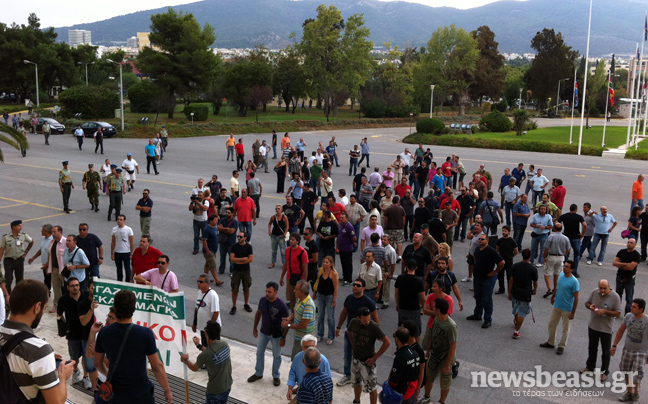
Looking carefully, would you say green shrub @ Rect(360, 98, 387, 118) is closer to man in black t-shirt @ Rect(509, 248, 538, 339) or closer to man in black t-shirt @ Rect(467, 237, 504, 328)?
man in black t-shirt @ Rect(467, 237, 504, 328)

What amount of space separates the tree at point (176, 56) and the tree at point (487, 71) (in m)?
48.7

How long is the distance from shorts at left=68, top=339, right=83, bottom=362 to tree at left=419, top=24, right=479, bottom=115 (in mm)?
87485

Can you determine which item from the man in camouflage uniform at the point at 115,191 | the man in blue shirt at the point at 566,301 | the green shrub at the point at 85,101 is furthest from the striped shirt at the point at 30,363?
the green shrub at the point at 85,101

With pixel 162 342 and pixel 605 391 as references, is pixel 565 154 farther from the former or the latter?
pixel 162 342

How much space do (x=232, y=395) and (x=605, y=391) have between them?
5.40 metres

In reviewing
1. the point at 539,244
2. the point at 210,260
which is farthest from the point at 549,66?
the point at 210,260

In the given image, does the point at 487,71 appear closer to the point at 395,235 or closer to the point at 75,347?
the point at 395,235

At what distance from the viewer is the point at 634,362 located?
7.77m

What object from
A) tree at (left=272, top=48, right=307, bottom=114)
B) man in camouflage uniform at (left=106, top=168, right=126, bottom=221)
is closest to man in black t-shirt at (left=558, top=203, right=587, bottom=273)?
man in camouflage uniform at (left=106, top=168, right=126, bottom=221)

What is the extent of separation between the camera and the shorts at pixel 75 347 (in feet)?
24.8

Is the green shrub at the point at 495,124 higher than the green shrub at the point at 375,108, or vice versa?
the green shrub at the point at 375,108

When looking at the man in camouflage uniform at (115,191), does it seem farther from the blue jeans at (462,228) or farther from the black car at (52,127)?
the black car at (52,127)

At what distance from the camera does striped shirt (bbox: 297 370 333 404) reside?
5.85m

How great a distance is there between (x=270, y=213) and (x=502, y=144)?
28890mm
